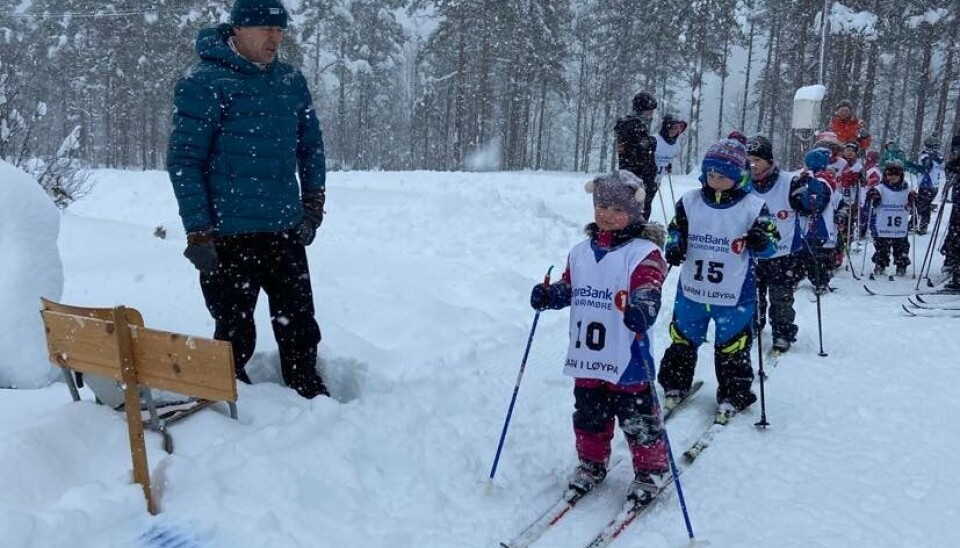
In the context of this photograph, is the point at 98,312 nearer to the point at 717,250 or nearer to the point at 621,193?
the point at 621,193

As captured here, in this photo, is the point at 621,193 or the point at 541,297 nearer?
the point at 621,193

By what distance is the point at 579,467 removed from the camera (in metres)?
3.86

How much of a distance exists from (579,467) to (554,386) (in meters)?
1.67

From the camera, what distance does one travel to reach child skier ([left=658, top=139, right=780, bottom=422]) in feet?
15.6

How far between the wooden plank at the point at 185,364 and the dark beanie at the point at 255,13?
1.86 m

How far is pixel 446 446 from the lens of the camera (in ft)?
14.1

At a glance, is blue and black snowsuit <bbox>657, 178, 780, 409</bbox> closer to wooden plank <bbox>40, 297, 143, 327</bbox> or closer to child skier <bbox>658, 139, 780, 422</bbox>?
child skier <bbox>658, 139, 780, 422</bbox>

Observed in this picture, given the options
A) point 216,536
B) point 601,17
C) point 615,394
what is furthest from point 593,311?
point 601,17

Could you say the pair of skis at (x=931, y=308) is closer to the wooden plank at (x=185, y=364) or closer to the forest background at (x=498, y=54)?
the wooden plank at (x=185, y=364)

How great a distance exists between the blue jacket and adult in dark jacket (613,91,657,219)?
525cm

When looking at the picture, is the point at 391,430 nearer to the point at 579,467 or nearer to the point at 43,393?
the point at 579,467

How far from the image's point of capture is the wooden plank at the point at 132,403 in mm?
2992

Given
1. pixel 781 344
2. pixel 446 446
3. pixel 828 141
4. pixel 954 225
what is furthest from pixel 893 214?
pixel 446 446

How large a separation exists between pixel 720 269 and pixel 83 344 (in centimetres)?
409
